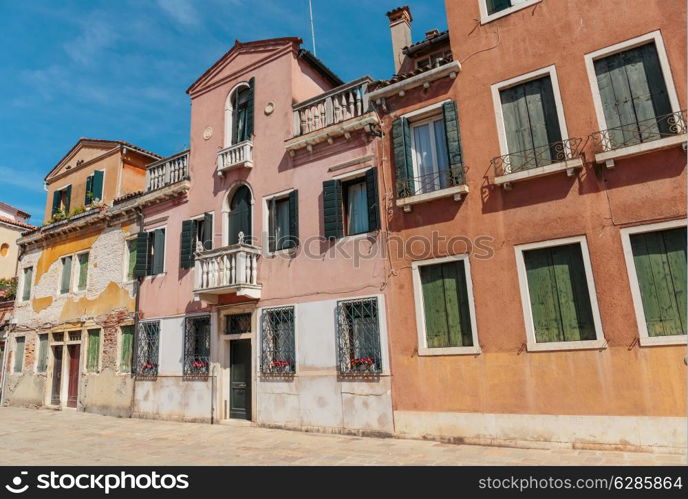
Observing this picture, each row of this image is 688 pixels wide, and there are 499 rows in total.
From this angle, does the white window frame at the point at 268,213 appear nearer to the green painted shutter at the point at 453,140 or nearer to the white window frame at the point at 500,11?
the green painted shutter at the point at 453,140

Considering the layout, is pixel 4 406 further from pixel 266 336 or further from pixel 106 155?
pixel 266 336

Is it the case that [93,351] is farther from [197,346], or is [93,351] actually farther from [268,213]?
[268,213]

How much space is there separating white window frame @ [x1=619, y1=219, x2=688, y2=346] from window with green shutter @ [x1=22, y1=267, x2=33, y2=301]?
72.9 feet

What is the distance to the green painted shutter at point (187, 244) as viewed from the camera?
13766mm

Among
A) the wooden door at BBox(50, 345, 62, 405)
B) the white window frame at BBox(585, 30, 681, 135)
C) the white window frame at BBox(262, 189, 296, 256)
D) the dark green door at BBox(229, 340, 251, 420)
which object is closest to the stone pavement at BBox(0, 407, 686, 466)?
the dark green door at BBox(229, 340, 251, 420)

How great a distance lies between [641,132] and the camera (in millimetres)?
7793

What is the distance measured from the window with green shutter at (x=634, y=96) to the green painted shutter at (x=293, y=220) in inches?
280

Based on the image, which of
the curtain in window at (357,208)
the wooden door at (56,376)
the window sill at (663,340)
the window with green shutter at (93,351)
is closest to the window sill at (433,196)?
the curtain in window at (357,208)

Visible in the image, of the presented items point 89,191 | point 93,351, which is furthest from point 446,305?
point 89,191

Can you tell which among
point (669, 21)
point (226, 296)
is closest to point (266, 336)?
point (226, 296)

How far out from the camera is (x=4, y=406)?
18.7 metres

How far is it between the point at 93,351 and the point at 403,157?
1327cm
